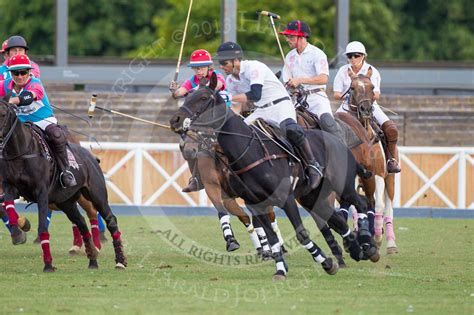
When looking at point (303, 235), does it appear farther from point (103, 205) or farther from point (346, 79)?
point (346, 79)

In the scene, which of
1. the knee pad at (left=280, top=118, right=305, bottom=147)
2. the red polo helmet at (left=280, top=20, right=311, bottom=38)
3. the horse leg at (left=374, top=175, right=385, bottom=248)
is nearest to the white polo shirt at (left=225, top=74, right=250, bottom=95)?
the knee pad at (left=280, top=118, right=305, bottom=147)

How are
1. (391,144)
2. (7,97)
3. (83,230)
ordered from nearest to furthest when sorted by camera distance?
(7,97) → (83,230) → (391,144)

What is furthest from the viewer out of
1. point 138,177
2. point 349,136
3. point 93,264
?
point 138,177

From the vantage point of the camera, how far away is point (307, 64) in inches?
600

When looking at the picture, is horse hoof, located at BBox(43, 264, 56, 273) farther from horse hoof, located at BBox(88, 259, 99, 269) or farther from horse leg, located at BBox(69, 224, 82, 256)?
horse leg, located at BBox(69, 224, 82, 256)

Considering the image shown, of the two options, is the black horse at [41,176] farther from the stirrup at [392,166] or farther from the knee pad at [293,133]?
the stirrup at [392,166]

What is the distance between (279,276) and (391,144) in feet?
14.4

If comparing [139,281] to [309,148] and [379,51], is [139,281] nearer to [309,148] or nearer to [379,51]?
[309,148]

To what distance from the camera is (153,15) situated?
164ft

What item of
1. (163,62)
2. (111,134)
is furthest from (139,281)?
(163,62)

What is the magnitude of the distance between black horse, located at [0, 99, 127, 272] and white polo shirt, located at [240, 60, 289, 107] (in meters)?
2.29

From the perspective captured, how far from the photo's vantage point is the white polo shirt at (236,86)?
13.4 m

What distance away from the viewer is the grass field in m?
10.8

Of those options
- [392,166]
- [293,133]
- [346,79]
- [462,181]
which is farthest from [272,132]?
[462,181]
